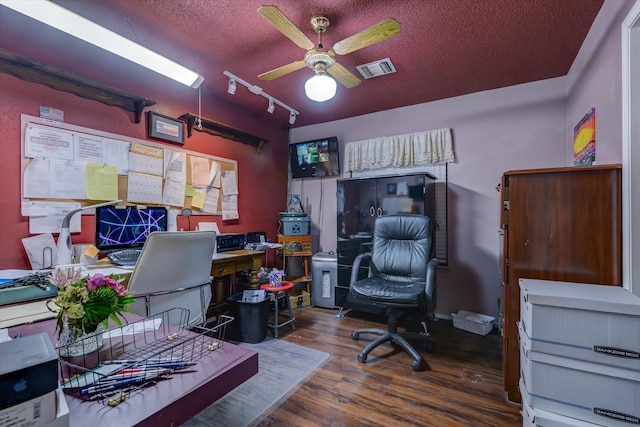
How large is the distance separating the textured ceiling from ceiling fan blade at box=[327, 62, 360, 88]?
0.27 meters

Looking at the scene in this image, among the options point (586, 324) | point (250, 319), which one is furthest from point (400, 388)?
point (250, 319)

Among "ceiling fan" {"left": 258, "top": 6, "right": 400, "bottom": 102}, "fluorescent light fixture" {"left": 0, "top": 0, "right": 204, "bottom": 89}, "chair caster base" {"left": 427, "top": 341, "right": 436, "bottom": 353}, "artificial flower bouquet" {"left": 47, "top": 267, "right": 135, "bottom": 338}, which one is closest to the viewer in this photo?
"artificial flower bouquet" {"left": 47, "top": 267, "right": 135, "bottom": 338}

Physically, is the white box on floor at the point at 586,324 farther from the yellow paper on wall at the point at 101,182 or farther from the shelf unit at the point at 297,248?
the yellow paper on wall at the point at 101,182

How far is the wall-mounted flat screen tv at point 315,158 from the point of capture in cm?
393

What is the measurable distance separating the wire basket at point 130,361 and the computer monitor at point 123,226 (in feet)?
4.52

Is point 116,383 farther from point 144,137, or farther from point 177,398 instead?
point 144,137

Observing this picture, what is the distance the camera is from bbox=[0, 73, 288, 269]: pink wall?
1.85m

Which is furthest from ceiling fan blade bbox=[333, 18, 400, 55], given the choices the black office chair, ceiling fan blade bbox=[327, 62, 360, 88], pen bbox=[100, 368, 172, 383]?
pen bbox=[100, 368, 172, 383]

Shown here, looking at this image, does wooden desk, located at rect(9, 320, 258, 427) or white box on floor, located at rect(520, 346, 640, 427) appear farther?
white box on floor, located at rect(520, 346, 640, 427)

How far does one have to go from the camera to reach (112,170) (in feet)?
7.59

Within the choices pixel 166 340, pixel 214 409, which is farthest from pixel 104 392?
pixel 214 409

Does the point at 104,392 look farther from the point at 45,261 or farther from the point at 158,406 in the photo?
the point at 45,261

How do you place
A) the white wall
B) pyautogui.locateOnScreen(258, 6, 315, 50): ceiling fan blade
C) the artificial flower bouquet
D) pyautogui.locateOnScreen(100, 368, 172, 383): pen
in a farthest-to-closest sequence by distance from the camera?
the white wall → pyautogui.locateOnScreen(258, 6, 315, 50): ceiling fan blade → the artificial flower bouquet → pyautogui.locateOnScreen(100, 368, 172, 383): pen

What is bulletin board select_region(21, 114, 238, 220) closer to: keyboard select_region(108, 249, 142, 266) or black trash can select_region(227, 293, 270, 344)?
keyboard select_region(108, 249, 142, 266)
